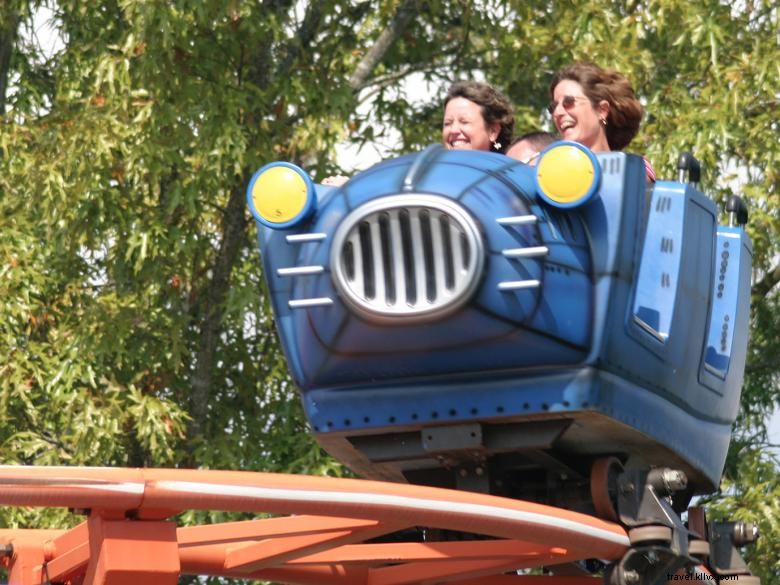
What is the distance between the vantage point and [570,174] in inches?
214

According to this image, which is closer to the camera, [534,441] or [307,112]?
[534,441]

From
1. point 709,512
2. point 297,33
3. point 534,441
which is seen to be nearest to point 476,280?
point 534,441

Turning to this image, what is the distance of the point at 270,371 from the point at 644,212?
5.35 meters

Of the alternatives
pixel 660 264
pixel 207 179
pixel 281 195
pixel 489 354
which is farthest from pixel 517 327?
pixel 207 179

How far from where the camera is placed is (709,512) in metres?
10.1

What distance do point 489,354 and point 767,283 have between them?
6394mm

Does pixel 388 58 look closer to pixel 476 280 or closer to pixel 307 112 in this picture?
pixel 307 112

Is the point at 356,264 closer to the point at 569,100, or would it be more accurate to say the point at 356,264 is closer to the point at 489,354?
the point at 489,354

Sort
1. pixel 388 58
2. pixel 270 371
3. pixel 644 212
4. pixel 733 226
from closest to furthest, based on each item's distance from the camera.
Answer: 1. pixel 644 212
2. pixel 733 226
3. pixel 270 371
4. pixel 388 58

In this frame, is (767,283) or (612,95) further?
(767,283)

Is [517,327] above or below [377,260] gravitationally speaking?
below

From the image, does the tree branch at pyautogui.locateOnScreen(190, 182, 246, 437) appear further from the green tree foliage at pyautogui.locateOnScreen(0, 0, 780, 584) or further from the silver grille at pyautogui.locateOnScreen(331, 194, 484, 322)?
the silver grille at pyautogui.locateOnScreen(331, 194, 484, 322)

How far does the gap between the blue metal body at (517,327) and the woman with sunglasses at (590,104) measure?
1.71 ft

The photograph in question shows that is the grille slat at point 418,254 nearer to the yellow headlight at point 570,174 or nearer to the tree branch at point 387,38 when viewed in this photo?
the yellow headlight at point 570,174
